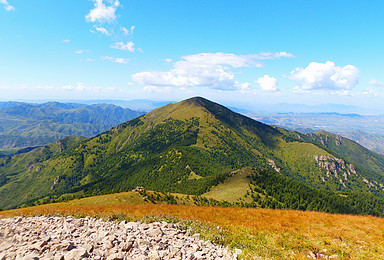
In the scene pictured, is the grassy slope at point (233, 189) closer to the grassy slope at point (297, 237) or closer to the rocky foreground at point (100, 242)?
the grassy slope at point (297, 237)

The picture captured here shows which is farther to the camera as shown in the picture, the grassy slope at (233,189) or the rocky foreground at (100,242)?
the grassy slope at (233,189)

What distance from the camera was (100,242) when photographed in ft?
38.9

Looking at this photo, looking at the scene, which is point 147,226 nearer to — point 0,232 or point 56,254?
point 56,254

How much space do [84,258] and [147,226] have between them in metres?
6.13

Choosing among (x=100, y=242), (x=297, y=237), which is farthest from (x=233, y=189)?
(x=100, y=242)

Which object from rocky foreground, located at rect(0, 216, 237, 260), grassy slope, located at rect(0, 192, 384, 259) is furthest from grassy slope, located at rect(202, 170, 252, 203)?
rocky foreground, located at rect(0, 216, 237, 260)

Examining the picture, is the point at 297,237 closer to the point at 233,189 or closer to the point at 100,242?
the point at 100,242

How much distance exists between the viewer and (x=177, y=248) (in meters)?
11.6

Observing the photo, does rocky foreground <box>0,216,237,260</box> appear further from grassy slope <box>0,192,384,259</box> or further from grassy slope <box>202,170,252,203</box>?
grassy slope <box>202,170,252,203</box>

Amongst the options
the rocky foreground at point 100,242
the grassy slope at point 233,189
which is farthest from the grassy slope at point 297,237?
the grassy slope at point 233,189

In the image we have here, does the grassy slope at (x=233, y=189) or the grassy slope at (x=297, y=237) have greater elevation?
the grassy slope at (x=297, y=237)

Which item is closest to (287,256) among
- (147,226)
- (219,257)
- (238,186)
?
(219,257)

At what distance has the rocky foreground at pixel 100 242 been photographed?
10374 millimetres

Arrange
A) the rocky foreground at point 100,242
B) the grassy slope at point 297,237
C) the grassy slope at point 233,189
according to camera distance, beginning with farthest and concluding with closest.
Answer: the grassy slope at point 233,189 < the grassy slope at point 297,237 < the rocky foreground at point 100,242
